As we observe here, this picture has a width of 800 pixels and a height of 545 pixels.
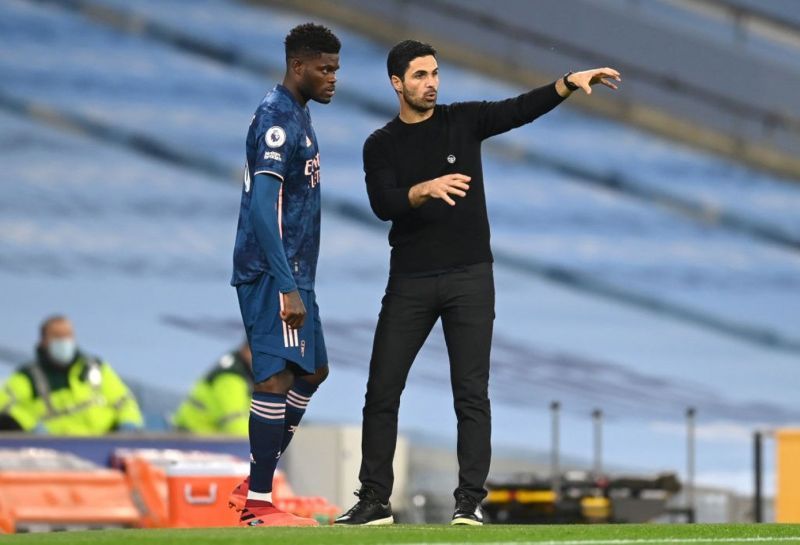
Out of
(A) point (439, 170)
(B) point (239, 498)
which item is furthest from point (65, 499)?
(A) point (439, 170)

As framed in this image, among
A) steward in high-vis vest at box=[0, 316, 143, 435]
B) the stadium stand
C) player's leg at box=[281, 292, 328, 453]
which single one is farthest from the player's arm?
the stadium stand

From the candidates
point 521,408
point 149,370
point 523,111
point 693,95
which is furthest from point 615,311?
point 523,111

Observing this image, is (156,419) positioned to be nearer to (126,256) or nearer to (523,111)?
(126,256)

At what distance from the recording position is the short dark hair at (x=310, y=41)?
235 inches

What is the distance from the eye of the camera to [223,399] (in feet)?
41.1

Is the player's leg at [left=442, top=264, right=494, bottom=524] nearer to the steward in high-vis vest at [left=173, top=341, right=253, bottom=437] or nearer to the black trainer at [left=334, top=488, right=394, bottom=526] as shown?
the black trainer at [left=334, top=488, right=394, bottom=526]

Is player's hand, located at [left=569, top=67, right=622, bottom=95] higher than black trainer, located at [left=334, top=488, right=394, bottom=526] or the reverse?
higher

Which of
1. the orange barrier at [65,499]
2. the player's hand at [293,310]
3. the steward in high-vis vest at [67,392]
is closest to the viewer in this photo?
the player's hand at [293,310]

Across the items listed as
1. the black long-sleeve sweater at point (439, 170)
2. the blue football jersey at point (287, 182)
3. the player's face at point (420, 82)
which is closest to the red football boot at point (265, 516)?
the blue football jersey at point (287, 182)

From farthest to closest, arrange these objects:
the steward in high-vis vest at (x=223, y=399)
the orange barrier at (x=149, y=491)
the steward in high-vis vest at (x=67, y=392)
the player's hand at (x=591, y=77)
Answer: the steward in high-vis vest at (x=223, y=399)
the steward in high-vis vest at (x=67, y=392)
the orange barrier at (x=149, y=491)
the player's hand at (x=591, y=77)

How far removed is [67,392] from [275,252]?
6101 millimetres

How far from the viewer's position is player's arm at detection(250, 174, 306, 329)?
5.81 metres

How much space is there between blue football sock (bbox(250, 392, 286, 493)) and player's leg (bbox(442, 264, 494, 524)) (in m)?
0.62

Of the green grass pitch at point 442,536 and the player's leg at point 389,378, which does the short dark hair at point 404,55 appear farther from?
the green grass pitch at point 442,536
